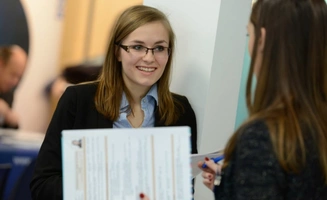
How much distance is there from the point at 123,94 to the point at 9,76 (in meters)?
0.62

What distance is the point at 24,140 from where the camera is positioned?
7.26ft

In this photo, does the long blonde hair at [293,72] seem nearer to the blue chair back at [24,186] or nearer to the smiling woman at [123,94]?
the smiling woman at [123,94]

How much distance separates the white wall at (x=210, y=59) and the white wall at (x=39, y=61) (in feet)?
1.74

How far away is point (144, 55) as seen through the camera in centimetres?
181

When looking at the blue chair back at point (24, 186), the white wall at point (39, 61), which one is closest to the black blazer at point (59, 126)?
the blue chair back at point (24, 186)

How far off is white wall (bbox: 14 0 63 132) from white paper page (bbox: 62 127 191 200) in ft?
3.42

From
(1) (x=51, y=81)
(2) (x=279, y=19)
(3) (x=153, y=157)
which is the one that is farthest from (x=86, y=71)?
(2) (x=279, y=19)

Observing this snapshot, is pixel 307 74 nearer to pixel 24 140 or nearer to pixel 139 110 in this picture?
pixel 139 110

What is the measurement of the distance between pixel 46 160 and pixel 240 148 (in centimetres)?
96

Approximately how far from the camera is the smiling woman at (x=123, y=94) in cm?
179

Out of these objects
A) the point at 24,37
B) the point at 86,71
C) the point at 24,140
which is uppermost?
the point at 24,37

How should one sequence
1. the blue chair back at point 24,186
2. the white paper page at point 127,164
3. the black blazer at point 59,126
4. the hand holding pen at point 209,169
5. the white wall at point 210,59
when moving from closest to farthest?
the white paper page at point 127,164 < the hand holding pen at point 209,169 < the black blazer at point 59,126 < the white wall at point 210,59 < the blue chair back at point 24,186

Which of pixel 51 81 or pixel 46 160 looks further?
pixel 51 81

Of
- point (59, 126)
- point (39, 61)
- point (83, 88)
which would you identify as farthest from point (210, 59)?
point (39, 61)
